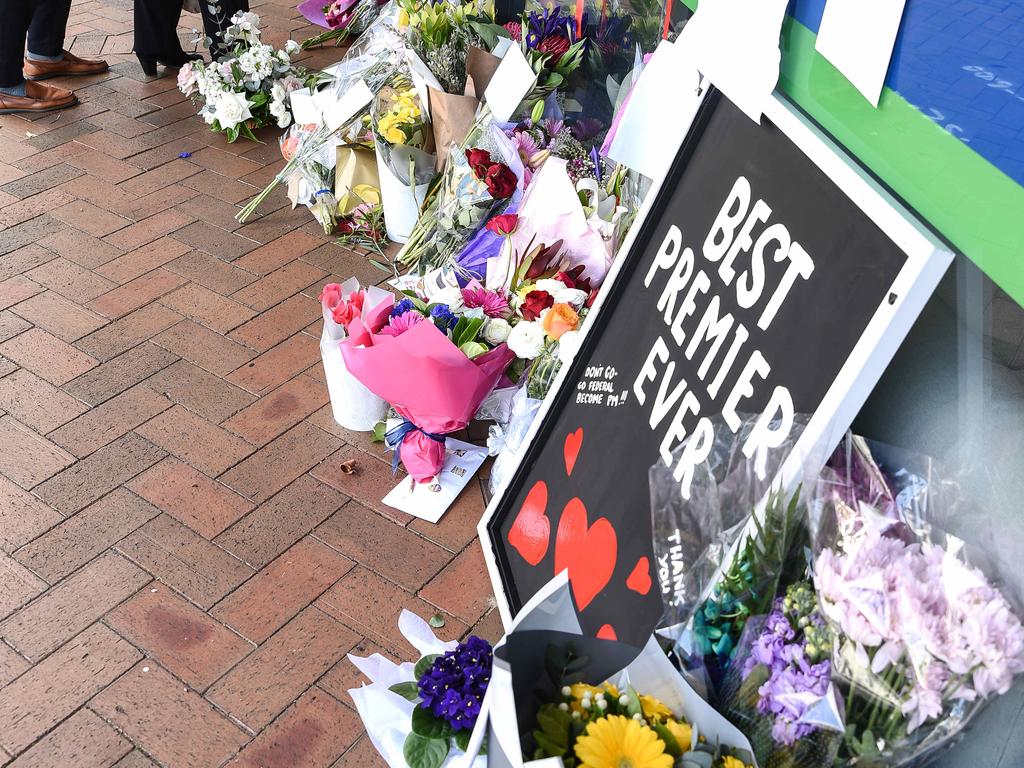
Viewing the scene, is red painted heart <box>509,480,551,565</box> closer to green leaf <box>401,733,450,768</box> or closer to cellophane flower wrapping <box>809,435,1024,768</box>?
green leaf <box>401,733,450,768</box>

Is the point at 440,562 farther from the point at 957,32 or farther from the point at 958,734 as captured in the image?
the point at 957,32

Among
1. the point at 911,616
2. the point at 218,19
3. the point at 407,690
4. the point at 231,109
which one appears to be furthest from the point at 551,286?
the point at 218,19

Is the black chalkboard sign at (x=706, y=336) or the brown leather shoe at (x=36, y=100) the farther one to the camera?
the brown leather shoe at (x=36, y=100)

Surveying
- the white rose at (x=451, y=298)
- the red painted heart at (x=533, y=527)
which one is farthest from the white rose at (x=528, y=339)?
the red painted heart at (x=533, y=527)

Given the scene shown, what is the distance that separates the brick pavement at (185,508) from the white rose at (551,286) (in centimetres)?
63

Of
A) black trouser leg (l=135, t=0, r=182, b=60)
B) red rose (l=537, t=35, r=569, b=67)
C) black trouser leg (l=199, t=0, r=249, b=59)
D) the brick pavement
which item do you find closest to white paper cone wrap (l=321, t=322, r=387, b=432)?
the brick pavement

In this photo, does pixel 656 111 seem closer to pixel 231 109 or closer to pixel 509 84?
pixel 509 84

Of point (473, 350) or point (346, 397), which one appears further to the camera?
point (346, 397)

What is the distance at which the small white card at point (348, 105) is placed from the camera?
11.8ft

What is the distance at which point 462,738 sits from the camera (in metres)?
1.60

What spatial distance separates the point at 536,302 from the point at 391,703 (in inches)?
49.0

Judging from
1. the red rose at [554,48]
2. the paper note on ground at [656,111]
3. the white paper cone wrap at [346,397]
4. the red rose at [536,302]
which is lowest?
the white paper cone wrap at [346,397]

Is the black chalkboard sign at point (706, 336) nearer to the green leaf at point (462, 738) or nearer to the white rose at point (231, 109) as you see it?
the green leaf at point (462, 738)

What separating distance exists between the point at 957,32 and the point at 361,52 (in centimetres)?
323
